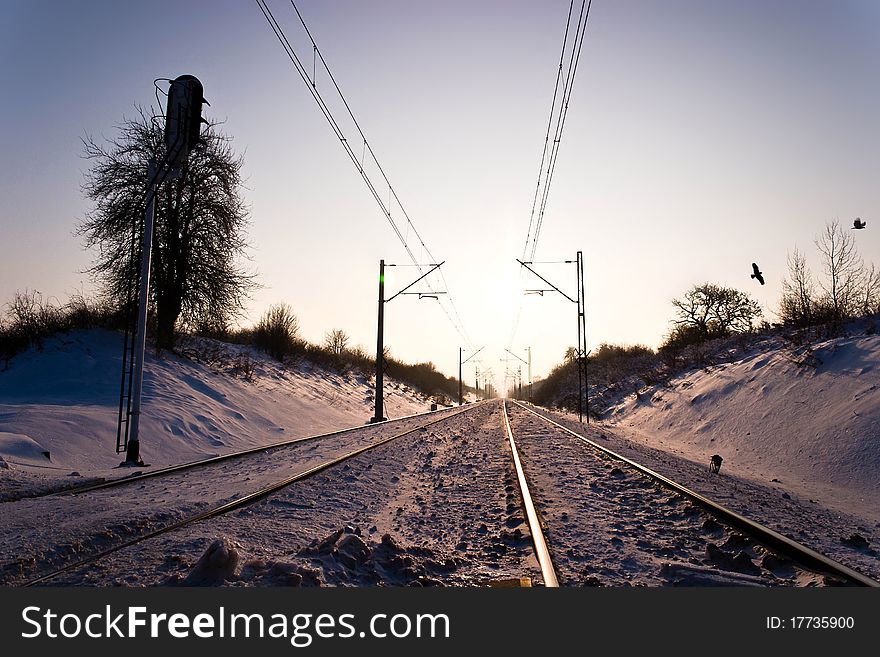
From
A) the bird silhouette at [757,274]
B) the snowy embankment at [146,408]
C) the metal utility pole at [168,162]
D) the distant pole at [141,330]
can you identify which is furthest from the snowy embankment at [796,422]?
the snowy embankment at [146,408]

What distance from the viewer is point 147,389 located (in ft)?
64.3

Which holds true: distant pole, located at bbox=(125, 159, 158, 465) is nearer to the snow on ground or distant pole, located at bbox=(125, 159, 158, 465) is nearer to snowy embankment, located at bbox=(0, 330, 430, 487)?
snowy embankment, located at bbox=(0, 330, 430, 487)

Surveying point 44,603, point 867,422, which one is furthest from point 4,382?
point 867,422

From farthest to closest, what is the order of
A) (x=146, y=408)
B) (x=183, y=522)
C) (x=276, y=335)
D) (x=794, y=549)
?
1. (x=276, y=335)
2. (x=146, y=408)
3. (x=183, y=522)
4. (x=794, y=549)

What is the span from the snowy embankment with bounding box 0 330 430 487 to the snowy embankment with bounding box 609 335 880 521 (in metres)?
14.4

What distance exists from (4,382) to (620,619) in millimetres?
22809

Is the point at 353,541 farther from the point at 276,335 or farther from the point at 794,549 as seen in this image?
the point at 276,335

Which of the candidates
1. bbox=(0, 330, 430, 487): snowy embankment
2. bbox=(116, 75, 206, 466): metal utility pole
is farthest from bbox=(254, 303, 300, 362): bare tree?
bbox=(116, 75, 206, 466): metal utility pole

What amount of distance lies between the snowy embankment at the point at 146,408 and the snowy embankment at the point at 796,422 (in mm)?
14430

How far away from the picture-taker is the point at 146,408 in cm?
1720

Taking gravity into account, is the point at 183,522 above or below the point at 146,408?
below

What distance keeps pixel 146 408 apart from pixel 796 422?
19.5m

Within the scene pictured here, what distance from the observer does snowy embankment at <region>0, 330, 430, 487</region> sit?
12727 millimetres

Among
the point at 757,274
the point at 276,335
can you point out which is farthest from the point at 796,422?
the point at 276,335
